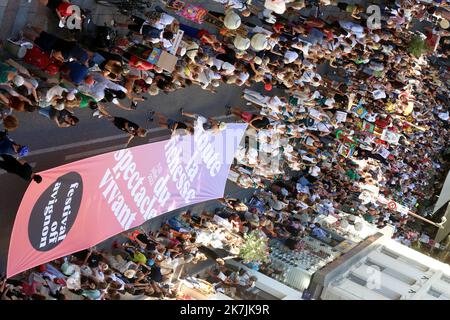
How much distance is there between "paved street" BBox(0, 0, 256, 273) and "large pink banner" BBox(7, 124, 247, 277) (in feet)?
2.71

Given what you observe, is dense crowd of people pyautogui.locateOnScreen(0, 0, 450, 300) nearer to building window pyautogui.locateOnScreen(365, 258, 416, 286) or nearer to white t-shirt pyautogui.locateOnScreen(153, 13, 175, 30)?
white t-shirt pyautogui.locateOnScreen(153, 13, 175, 30)

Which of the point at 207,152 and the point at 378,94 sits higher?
the point at 378,94

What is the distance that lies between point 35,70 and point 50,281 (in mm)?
4288

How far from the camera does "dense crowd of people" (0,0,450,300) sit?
10789 millimetres

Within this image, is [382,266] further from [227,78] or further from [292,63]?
[227,78]

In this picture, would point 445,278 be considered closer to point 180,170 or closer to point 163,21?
point 180,170

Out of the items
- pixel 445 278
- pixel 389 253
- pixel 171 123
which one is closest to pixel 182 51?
pixel 171 123

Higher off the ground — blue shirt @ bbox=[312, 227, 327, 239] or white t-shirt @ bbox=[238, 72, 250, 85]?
white t-shirt @ bbox=[238, 72, 250, 85]

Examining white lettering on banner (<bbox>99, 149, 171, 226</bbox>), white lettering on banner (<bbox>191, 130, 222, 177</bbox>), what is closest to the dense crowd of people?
white lettering on banner (<bbox>191, 130, 222, 177</bbox>)

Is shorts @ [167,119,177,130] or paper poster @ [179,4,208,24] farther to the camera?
shorts @ [167,119,177,130]

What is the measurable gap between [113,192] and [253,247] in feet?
22.2

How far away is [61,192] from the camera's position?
10977 mm

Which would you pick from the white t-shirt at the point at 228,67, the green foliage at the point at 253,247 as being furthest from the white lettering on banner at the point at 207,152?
the green foliage at the point at 253,247

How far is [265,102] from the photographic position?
17109 millimetres
